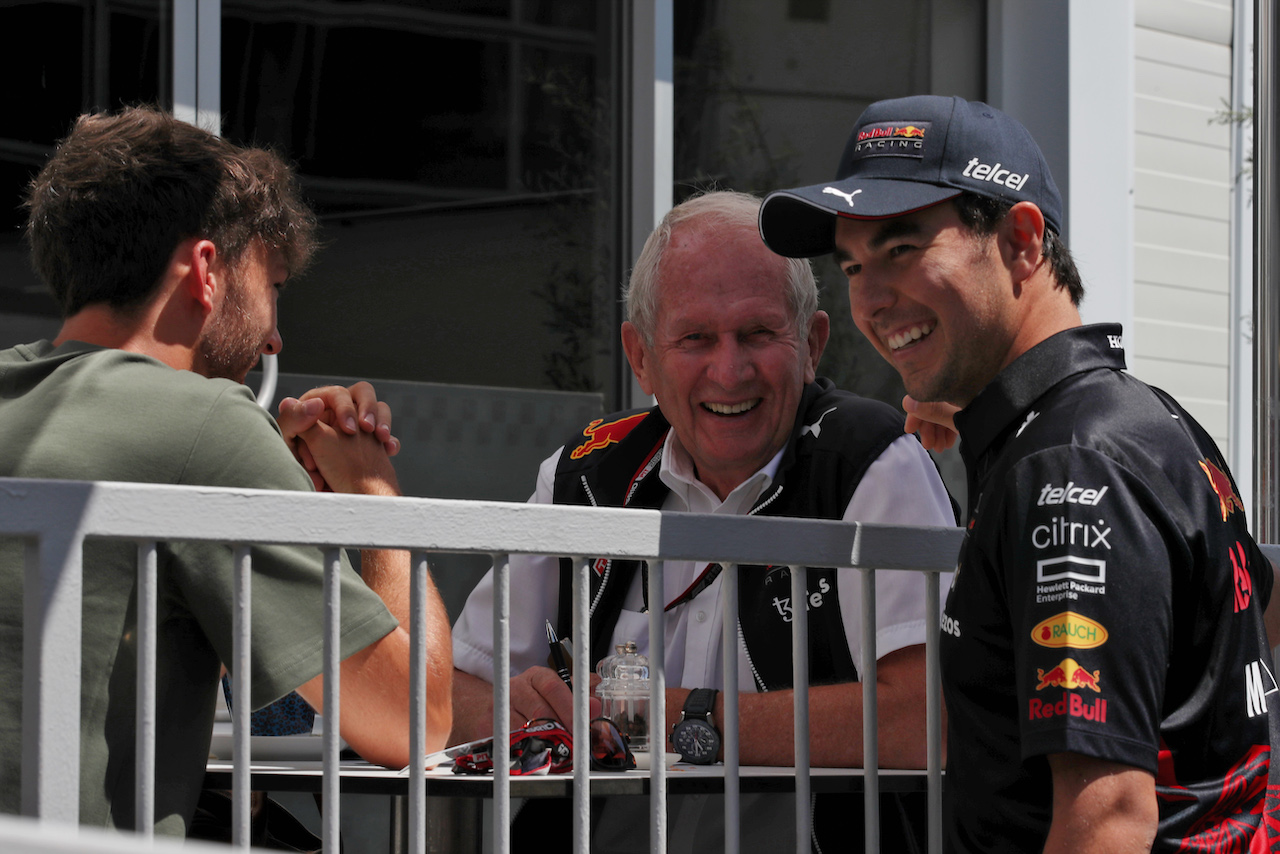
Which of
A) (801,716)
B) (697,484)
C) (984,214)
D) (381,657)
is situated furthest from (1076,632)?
(697,484)

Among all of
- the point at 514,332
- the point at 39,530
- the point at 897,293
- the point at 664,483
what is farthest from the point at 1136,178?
the point at 39,530

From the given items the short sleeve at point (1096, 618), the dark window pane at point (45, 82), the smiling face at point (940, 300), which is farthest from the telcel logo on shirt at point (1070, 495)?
the dark window pane at point (45, 82)

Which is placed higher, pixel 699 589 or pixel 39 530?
pixel 39 530

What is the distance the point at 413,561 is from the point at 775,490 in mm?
1144

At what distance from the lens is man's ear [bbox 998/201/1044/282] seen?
73.6 inches

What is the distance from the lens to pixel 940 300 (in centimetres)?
186

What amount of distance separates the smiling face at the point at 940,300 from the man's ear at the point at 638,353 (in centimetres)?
106

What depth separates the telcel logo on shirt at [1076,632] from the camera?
1.47m

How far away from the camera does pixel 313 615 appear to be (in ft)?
5.74

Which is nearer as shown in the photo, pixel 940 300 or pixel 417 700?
pixel 417 700

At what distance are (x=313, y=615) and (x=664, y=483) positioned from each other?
1.28 m

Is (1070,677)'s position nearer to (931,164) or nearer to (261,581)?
(931,164)

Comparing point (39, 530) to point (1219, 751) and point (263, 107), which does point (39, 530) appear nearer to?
point (1219, 751)

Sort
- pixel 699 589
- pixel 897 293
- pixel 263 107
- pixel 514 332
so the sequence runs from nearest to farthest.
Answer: pixel 897 293 → pixel 699 589 → pixel 263 107 → pixel 514 332
